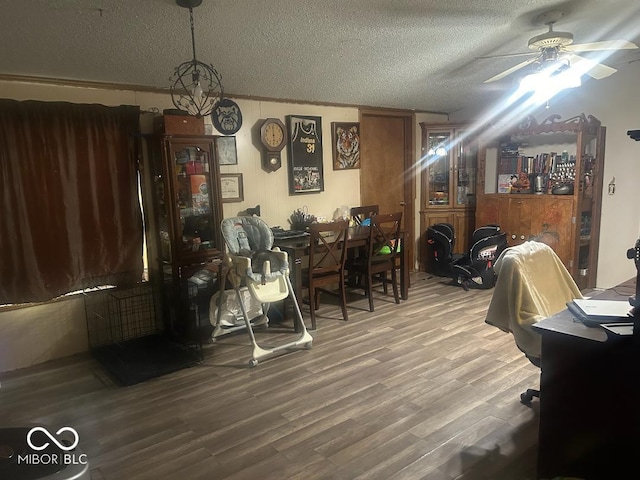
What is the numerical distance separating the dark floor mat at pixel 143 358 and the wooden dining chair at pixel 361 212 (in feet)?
7.90

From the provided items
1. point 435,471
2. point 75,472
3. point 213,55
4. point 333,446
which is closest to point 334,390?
point 333,446

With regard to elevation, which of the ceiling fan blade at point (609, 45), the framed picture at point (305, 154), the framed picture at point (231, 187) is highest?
the ceiling fan blade at point (609, 45)

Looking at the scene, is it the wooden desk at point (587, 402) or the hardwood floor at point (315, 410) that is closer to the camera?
the wooden desk at point (587, 402)

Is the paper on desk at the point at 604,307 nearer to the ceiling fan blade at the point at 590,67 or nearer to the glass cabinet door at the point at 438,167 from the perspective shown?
the ceiling fan blade at the point at 590,67

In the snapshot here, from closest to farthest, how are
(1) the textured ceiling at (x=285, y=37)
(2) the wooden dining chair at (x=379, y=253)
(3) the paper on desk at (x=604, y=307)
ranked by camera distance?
(3) the paper on desk at (x=604, y=307) → (1) the textured ceiling at (x=285, y=37) → (2) the wooden dining chair at (x=379, y=253)

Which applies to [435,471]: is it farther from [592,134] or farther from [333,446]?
[592,134]

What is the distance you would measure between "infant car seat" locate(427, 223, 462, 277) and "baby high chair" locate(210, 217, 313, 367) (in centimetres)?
242

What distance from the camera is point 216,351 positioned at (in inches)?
146

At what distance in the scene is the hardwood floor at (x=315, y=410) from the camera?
227 cm

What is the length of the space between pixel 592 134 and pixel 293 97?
3.18m

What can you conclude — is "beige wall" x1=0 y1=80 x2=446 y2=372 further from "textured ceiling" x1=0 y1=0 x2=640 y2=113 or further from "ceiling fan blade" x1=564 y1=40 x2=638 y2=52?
"ceiling fan blade" x1=564 y1=40 x2=638 y2=52

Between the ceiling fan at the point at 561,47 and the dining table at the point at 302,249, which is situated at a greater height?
the ceiling fan at the point at 561,47

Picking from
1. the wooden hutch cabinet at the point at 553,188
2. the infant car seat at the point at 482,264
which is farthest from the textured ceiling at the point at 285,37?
the infant car seat at the point at 482,264

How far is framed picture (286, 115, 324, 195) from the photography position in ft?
16.0
